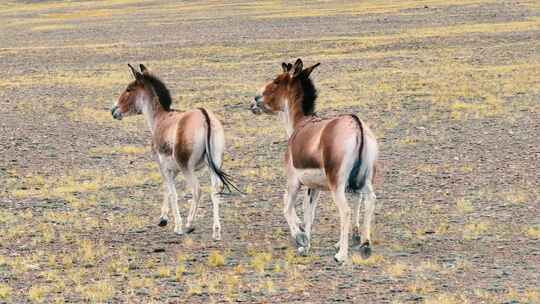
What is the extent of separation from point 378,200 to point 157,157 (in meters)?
4.08

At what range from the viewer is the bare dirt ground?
11188 mm

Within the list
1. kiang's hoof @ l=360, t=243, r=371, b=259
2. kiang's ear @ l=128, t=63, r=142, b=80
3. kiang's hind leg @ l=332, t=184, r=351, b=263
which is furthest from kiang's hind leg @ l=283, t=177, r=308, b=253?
kiang's ear @ l=128, t=63, r=142, b=80

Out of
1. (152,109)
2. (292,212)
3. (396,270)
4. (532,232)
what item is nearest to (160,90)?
(152,109)

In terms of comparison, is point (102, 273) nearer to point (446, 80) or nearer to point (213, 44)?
point (446, 80)

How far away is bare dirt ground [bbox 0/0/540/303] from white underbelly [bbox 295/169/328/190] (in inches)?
37.2

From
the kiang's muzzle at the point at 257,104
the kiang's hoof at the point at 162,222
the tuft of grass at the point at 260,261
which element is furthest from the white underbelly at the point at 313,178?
the kiang's hoof at the point at 162,222

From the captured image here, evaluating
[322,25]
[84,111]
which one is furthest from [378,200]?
[322,25]

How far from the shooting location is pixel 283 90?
44.2ft

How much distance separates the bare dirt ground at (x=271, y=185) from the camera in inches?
440

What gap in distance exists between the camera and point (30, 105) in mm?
30953

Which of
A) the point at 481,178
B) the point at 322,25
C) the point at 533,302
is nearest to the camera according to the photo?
the point at 533,302

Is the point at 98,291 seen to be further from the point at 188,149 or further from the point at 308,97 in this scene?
the point at 308,97

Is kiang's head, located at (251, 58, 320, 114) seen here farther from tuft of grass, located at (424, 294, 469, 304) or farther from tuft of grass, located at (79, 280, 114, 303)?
tuft of grass, located at (424, 294, 469, 304)

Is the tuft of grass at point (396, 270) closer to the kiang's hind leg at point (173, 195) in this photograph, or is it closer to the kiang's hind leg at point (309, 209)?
the kiang's hind leg at point (309, 209)
